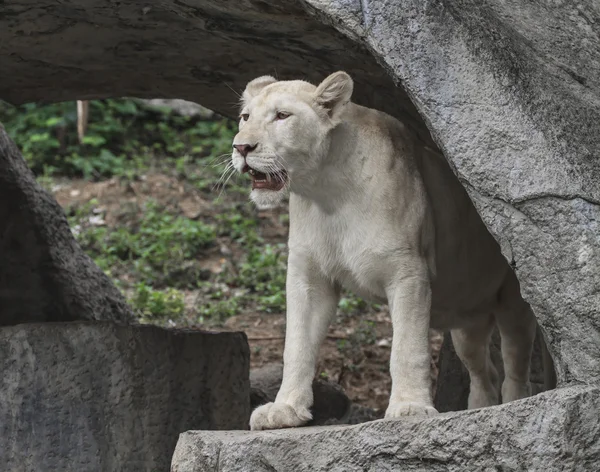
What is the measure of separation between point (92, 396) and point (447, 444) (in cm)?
253

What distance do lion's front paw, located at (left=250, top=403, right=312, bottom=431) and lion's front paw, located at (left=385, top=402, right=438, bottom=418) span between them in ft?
1.62

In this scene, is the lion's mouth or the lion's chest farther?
the lion's chest

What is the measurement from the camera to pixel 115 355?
260 inches

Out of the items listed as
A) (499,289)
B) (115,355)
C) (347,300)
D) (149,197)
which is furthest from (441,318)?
(149,197)

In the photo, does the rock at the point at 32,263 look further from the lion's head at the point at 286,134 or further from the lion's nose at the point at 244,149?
the lion's nose at the point at 244,149

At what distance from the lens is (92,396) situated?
653 centimetres

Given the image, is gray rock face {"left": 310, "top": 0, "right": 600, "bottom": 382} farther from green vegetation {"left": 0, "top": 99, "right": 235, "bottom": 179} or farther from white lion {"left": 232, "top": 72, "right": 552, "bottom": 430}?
green vegetation {"left": 0, "top": 99, "right": 235, "bottom": 179}

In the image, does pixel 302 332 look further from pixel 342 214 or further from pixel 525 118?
pixel 525 118

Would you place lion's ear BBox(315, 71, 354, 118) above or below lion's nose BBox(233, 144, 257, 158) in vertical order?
above

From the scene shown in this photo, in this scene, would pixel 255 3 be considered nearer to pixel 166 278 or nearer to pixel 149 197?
pixel 166 278

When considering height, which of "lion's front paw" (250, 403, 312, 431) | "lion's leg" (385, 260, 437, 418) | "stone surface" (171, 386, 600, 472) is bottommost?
"stone surface" (171, 386, 600, 472)

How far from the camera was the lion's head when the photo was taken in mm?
5461

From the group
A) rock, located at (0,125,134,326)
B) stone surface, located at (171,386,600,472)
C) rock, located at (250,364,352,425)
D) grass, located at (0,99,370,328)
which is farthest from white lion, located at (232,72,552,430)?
grass, located at (0,99,370,328)

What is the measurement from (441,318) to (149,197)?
290 inches
